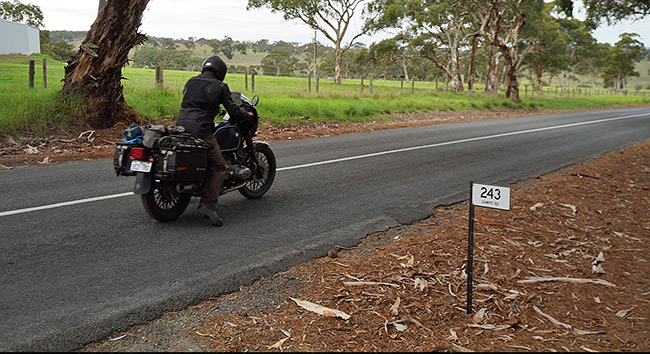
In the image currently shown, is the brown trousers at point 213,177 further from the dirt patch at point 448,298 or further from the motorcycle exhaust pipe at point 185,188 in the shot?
the dirt patch at point 448,298

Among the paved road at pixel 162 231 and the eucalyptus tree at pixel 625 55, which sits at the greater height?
the eucalyptus tree at pixel 625 55

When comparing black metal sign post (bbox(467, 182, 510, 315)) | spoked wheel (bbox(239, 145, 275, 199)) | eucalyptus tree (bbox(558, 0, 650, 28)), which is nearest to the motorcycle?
spoked wheel (bbox(239, 145, 275, 199))

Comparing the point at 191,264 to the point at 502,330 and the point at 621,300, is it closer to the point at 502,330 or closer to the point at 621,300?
the point at 502,330

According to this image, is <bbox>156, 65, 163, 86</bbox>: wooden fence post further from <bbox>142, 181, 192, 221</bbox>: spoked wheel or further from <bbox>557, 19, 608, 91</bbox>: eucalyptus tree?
<bbox>557, 19, 608, 91</bbox>: eucalyptus tree

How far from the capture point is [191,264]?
14.9ft

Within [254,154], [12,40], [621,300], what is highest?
[12,40]

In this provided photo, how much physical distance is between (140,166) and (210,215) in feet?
3.12

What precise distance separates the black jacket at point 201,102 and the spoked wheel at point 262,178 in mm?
1296

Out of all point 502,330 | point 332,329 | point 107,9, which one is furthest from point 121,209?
point 107,9

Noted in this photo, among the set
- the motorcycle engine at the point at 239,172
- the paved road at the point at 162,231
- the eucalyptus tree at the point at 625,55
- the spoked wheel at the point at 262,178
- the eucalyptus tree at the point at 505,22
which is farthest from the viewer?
the eucalyptus tree at the point at 625,55

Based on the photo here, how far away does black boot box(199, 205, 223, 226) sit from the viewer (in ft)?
18.6

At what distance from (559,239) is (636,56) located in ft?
307

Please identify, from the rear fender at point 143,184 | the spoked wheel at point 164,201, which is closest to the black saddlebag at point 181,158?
the rear fender at point 143,184

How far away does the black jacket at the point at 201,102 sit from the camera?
5.70 meters
